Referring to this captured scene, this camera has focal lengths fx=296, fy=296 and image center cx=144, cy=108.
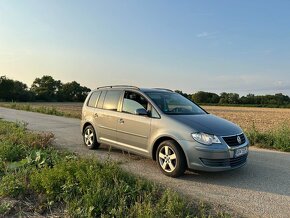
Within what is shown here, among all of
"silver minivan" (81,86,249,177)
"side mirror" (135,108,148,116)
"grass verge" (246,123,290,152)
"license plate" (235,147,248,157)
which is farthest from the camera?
"grass verge" (246,123,290,152)

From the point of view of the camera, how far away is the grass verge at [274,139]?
8734 millimetres

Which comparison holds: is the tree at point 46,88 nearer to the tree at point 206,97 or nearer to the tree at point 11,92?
the tree at point 11,92

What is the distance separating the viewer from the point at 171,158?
560cm

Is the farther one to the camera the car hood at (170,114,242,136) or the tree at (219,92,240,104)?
the tree at (219,92,240,104)

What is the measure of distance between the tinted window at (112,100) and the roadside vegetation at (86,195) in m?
2.01

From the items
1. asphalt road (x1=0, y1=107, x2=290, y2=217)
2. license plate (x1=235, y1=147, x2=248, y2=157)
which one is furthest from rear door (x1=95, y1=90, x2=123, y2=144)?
license plate (x1=235, y1=147, x2=248, y2=157)

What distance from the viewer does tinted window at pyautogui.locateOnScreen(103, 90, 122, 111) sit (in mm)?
7133

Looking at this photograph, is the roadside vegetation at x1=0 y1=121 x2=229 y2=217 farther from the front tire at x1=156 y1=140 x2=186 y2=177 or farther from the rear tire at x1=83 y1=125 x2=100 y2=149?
the rear tire at x1=83 y1=125 x2=100 y2=149

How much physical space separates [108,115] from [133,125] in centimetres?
104

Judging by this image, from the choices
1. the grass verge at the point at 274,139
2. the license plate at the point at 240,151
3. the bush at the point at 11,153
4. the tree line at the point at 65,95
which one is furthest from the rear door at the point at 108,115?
the tree line at the point at 65,95

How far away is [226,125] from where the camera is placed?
578cm

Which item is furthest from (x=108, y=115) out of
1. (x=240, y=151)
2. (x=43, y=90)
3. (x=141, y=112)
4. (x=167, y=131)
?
(x=43, y=90)

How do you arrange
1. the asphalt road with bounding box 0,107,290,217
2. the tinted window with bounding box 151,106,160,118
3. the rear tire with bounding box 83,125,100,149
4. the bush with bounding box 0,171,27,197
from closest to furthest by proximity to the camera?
the asphalt road with bounding box 0,107,290,217, the bush with bounding box 0,171,27,197, the tinted window with bounding box 151,106,160,118, the rear tire with bounding box 83,125,100,149

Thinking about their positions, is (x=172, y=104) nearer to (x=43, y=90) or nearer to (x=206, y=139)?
(x=206, y=139)
